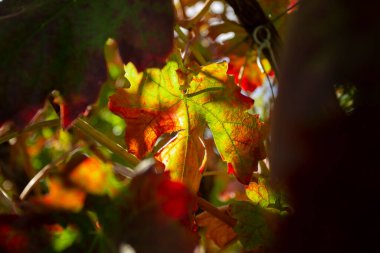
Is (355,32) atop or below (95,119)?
atop

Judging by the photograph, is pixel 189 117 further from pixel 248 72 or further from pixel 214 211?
pixel 248 72

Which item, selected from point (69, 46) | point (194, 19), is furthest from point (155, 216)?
point (194, 19)

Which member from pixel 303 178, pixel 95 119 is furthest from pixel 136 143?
pixel 95 119

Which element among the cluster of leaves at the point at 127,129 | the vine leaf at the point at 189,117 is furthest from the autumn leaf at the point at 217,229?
the vine leaf at the point at 189,117

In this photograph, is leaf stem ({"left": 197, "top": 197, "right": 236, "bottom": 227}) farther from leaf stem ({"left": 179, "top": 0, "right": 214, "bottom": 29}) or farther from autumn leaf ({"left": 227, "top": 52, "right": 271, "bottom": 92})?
autumn leaf ({"left": 227, "top": 52, "right": 271, "bottom": 92})

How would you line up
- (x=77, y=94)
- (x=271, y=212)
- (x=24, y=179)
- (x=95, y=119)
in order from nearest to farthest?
(x=77, y=94) < (x=271, y=212) < (x=24, y=179) < (x=95, y=119)

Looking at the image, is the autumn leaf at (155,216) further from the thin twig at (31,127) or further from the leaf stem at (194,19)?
the leaf stem at (194,19)

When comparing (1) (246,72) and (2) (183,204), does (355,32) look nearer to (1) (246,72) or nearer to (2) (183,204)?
(2) (183,204)

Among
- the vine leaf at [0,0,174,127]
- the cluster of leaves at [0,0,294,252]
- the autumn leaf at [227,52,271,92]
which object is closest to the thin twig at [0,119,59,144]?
the cluster of leaves at [0,0,294,252]
